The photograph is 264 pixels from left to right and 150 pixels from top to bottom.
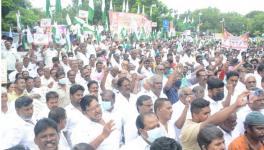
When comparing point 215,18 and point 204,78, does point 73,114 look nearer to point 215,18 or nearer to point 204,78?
point 204,78

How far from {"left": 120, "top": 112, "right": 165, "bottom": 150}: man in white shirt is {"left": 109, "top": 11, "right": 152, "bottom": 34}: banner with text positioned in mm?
14199

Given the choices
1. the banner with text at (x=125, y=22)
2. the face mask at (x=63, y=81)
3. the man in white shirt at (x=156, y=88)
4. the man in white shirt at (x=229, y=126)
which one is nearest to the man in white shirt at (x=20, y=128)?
the man in white shirt at (x=229, y=126)

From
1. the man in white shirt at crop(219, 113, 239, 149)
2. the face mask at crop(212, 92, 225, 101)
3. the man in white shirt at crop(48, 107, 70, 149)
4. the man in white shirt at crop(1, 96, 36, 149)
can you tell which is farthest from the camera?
the face mask at crop(212, 92, 225, 101)

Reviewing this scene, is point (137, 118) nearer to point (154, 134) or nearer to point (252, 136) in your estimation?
point (154, 134)

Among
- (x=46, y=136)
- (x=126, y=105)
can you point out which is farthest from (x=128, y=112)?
(x=46, y=136)

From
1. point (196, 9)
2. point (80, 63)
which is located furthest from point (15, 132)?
point (196, 9)

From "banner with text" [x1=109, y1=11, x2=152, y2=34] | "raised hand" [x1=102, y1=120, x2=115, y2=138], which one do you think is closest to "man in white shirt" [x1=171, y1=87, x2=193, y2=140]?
"raised hand" [x1=102, y1=120, x2=115, y2=138]

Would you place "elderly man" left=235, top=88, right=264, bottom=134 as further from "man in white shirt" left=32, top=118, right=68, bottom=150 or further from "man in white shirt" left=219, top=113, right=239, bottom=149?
"man in white shirt" left=32, top=118, right=68, bottom=150

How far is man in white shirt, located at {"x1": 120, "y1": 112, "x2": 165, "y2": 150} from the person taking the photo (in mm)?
4129

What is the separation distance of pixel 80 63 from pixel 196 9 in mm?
102555

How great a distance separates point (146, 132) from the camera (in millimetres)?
4215

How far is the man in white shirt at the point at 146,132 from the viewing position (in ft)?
13.5

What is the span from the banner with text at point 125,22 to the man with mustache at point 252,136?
1455 cm

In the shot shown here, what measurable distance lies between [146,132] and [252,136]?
3.12ft
